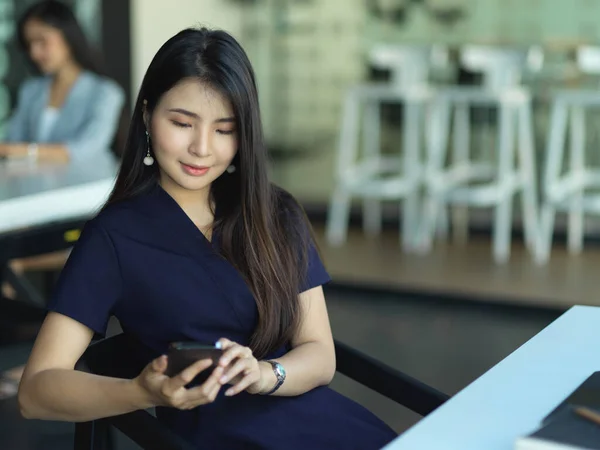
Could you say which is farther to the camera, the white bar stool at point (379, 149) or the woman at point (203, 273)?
the white bar stool at point (379, 149)

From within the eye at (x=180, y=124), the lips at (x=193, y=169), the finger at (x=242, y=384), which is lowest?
the finger at (x=242, y=384)

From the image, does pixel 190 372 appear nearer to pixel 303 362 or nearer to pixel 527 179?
pixel 303 362

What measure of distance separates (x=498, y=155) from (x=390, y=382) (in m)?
4.18

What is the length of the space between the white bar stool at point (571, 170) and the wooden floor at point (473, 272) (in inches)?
4.5

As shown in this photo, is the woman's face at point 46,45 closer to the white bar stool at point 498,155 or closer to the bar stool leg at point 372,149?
the white bar stool at point 498,155

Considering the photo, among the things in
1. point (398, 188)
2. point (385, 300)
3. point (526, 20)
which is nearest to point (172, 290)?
point (385, 300)

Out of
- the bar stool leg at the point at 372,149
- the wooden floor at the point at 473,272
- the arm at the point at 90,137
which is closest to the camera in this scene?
the arm at the point at 90,137

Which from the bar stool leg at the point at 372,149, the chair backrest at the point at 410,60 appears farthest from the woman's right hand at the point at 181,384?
the bar stool leg at the point at 372,149

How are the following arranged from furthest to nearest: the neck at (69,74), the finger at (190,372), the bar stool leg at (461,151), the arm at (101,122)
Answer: the bar stool leg at (461,151) < the neck at (69,74) < the arm at (101,122) < the finger at (190,372)

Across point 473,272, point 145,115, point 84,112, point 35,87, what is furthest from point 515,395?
point 473,272

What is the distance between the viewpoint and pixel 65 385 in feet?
5.14

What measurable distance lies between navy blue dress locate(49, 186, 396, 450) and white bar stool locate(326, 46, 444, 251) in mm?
3889

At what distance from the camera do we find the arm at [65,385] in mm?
1553

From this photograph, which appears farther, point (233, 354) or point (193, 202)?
point (193, 202)
